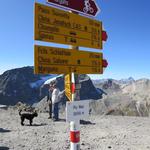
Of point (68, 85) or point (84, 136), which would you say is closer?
point (68, 85)

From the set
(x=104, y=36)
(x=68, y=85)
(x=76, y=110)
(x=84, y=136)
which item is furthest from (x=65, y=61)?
(x=84, y=136)

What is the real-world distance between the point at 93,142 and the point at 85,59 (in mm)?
6029

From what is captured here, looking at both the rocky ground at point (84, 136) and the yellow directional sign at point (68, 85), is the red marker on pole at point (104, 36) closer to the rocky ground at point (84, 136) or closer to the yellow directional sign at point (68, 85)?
the yellow directional sign at point (68, 85)

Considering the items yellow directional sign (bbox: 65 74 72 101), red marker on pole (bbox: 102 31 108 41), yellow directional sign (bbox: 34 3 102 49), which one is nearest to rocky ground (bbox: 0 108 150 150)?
yellow directional sign (bbox: 65 74 72 101)

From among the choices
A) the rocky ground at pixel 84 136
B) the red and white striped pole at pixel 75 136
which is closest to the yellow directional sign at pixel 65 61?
the red and white striped pole at pixel 75 136

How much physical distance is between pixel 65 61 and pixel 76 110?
3.47 ft

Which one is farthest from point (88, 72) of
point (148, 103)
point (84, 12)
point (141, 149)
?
point (148, 103)

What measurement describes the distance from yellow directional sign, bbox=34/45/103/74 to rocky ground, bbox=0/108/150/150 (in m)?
4.94

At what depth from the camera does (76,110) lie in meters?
6.81

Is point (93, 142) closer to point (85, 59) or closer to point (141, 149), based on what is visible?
point (141, 149)

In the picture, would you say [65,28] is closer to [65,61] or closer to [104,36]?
[65,61]

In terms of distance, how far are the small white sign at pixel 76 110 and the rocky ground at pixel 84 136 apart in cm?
487

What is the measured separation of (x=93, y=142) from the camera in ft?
41.3

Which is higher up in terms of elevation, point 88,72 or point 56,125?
point 88,72
